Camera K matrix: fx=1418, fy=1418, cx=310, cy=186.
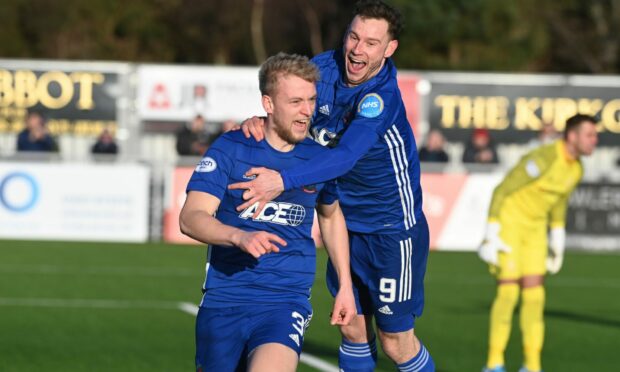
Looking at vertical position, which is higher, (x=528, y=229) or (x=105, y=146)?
(x=105, y=146)

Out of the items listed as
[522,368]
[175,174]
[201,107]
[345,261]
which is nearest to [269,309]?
[345,261]

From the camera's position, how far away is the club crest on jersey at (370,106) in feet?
26.8

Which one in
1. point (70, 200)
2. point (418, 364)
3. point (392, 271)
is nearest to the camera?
point (392, 271)

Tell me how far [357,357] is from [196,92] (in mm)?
19326

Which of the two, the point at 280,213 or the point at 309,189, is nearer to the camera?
the point at 280,213

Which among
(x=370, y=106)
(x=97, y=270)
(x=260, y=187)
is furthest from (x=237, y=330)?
(x=97, y=270)

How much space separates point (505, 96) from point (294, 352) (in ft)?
71.4

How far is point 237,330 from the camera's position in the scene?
23.2 ft

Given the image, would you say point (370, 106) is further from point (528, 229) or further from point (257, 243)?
point (528, 229)

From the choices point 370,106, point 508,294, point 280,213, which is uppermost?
point 370,106

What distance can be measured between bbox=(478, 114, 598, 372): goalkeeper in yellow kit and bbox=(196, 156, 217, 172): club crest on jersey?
471 centimetres

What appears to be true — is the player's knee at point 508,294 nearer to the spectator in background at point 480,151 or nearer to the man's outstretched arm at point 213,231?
the man's outstretched arm at point 213,231

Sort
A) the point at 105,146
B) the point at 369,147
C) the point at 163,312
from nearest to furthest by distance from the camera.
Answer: the point at 369,147 < the point at 163,312 < the point at 105,146

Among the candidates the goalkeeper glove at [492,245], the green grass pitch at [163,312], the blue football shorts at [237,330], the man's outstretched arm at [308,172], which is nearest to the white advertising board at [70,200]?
the green grass pitch at [163,312]
